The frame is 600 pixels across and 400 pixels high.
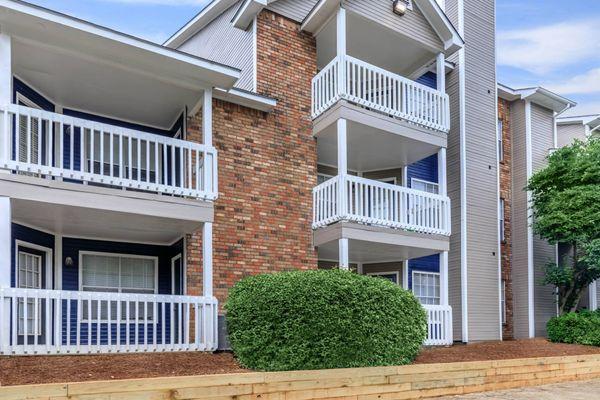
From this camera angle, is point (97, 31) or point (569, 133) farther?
point (569, 133)

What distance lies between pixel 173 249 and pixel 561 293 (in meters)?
13.4

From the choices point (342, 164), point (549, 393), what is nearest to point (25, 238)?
point (342, 164)

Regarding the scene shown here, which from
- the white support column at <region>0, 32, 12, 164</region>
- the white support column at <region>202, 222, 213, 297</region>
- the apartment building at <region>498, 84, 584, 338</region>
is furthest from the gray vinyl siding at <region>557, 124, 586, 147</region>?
the white support column at <region>0, 32, 12, 164</region>

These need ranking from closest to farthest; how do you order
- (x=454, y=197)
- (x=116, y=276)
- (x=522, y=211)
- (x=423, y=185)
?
(x=116, y=276)
(x=423, y=185)
(x=454, y=197)
(x=522, y=211)

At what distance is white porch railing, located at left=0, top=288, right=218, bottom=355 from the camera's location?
8.70 m

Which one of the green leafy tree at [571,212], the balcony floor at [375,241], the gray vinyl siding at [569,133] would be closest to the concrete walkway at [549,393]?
the balcony floor at [375,241]

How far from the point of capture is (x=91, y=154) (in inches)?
368

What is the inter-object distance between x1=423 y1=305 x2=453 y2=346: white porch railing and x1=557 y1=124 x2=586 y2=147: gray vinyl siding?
1270 cm

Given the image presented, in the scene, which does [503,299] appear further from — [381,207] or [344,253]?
[344,253]

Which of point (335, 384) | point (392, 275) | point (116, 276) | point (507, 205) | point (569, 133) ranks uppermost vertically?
point (569, 133)

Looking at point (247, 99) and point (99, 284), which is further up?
point (247, 99)

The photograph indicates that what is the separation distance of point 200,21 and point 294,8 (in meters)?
4.52

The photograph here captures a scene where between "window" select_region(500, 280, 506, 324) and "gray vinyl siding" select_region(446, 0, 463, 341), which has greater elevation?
"gray vinyl siding" select_region(446, 0, 463, 341)

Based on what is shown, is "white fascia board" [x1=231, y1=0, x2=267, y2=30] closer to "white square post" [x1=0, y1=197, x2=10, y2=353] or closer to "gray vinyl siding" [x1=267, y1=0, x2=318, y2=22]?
"gray vinyl siding" [x1=267, y1=0, x2=318, y2=22]
